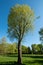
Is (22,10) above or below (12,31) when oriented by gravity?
above

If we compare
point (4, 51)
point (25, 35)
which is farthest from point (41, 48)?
point (25, 35)

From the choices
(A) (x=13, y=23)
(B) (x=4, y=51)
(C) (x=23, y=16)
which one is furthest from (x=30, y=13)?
(B) (x=4, y=51)

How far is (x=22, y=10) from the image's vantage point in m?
30.3

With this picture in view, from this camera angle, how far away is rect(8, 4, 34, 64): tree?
1197 inches

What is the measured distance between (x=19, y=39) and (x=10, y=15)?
15.8 feet

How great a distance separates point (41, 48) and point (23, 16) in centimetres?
11882

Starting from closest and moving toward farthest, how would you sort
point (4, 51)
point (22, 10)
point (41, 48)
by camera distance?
point (22, 10), point (4, 51), point (41, 48)

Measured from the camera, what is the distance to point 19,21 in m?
30.7

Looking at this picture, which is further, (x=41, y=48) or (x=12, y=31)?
(x=41, y=48)

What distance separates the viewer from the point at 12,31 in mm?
31391

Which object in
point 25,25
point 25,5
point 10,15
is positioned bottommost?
point 25,25

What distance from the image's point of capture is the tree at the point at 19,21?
30397 mm

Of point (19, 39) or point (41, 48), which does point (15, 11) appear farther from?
point (41, 48)

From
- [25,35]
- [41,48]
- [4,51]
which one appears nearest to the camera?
[25,35]
